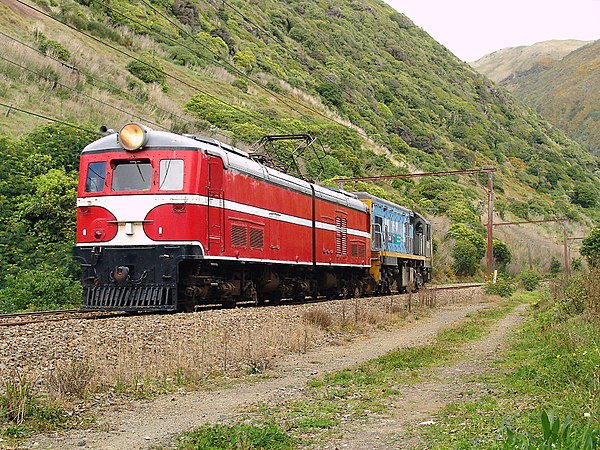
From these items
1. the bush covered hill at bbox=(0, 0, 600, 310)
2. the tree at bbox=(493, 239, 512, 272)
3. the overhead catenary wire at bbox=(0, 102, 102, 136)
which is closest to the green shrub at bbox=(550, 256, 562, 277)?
the bush covered hill at bbox=(0, 0, 600, 310)

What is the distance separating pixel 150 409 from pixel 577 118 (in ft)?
661

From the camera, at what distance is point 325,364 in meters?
12.4

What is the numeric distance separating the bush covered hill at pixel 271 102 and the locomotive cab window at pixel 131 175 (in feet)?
16.1

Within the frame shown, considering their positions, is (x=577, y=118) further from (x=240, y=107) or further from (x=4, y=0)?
(x=4, y=0)

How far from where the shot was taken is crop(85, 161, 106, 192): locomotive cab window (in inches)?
618

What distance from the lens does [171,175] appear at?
15.3 m

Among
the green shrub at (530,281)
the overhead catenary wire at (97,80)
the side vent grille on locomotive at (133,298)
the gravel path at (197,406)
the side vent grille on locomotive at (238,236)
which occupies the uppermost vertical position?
the overhead catenary wire at (97,80)

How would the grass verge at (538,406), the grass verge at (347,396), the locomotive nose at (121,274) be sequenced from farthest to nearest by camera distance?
1. the locomotive nose at (121,274)
2. the grass verge at (347,396)
3. the grass verge at (538,406)

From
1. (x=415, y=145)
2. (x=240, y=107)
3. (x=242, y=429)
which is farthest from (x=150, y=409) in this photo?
(x=415, y=145)

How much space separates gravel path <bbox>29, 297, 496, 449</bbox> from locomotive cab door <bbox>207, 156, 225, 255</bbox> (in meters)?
3.21

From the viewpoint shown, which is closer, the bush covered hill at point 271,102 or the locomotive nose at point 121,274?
the locomotive nose at point 121,274

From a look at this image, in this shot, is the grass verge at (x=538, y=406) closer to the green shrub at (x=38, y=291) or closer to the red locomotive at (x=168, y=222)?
A: the red locomotive at (x=168, y=222)

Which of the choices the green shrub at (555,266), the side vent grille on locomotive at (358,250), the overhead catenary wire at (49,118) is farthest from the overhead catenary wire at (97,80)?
the green shrub at (555,266)

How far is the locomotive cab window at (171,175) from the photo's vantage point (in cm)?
1520
